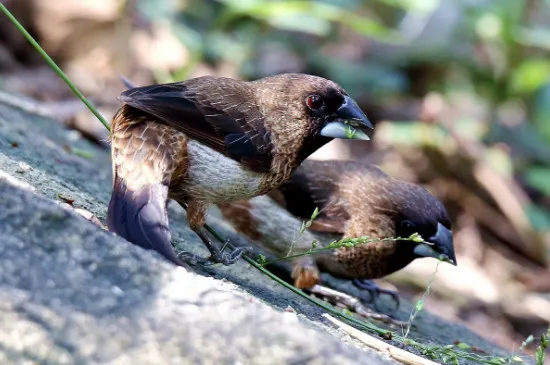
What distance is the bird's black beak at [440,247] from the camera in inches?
162

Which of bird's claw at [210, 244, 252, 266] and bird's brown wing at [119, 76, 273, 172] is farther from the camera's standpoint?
bird's claw at [210, 244, 252, 266]

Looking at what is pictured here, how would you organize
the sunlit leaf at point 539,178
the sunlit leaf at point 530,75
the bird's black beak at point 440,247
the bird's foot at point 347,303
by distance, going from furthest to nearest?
the sunlit leaf at point 530,75, the sunlit leaf at point 539,178, the bird's black beak at point 440,247, the bird's foot at point 347,303

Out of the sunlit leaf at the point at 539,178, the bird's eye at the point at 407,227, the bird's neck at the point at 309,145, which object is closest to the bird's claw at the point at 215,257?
the bird's neck at the point at 309,145

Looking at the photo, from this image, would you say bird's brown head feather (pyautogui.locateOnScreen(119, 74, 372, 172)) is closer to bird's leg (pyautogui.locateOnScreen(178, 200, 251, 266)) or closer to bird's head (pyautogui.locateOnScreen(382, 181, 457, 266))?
bird's leg (pyautogui.locateOnScreen(178, 200, 251, 266))

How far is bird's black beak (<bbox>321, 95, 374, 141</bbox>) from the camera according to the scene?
12.0 feet

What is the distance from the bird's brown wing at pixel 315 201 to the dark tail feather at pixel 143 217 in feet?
4.91

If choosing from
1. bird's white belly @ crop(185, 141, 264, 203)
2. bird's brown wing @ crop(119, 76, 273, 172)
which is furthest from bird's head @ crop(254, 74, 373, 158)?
bird's white belly @ crop(185, 141, 264, 203)

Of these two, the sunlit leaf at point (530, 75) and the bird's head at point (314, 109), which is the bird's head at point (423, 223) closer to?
the bird's head at point (314, 109)

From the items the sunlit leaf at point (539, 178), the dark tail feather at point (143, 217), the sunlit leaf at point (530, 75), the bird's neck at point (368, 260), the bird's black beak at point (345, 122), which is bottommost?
the bird's neck at point (368, 260)

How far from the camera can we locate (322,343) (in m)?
2.17

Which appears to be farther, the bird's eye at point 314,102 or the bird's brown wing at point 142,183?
the bird's eye at point 314,102

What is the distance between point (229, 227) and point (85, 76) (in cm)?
438

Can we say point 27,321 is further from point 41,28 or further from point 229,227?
point 41,28

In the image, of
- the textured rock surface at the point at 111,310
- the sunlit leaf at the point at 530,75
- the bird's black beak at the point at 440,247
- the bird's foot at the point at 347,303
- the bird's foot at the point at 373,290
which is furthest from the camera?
the sunlit leaf at the point at 530,75
